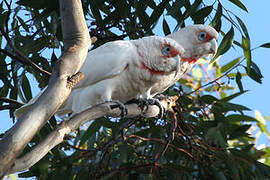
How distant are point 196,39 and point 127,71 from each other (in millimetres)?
433

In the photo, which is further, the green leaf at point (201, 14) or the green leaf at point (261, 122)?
the green leaf at point (201, 14)

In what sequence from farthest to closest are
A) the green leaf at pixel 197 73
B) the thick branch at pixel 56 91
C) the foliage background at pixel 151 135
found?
the green leaf at pixel 197 73, the foliage background at pixel 151 135, the thick branch at pixel 56 91

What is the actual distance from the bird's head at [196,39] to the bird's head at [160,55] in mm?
273

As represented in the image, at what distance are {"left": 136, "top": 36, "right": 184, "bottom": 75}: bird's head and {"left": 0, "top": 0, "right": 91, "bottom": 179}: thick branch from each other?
0.53 metres

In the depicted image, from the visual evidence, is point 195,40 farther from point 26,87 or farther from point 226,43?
point 26,87

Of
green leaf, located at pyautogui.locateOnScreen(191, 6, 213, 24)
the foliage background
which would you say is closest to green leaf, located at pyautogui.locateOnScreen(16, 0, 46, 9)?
the foliage background

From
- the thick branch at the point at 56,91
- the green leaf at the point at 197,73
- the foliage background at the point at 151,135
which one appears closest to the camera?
the thick branch at the point at 56,91

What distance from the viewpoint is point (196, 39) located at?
214cm

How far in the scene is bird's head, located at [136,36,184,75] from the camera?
1.84 m

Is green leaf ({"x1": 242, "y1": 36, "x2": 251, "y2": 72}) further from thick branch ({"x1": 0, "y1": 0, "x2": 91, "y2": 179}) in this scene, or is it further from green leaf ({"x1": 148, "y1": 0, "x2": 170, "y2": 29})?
thick branch ({"x1": 0, "y1": 0, "x2": 91, "y2": 179})

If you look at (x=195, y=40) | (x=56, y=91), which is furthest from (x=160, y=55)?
(x=56, y=91)

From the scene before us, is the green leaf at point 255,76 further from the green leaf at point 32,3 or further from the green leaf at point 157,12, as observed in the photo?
the green leaf at point 32,3

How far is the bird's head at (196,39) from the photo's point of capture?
2.13 m

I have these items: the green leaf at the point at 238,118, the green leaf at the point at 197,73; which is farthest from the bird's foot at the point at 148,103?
the green leaf at the point at 197,73
